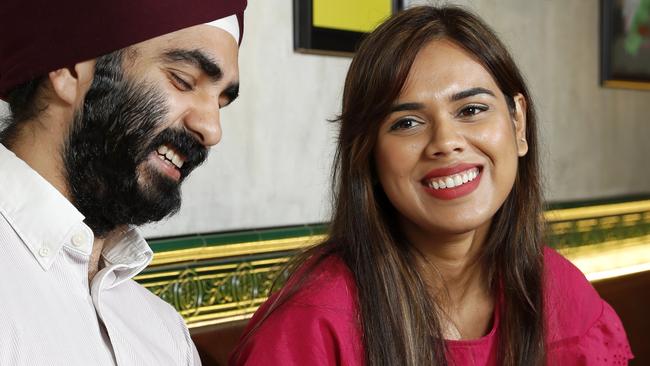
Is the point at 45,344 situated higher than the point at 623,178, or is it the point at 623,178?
the point at 45,344

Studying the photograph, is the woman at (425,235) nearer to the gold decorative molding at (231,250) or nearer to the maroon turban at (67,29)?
the gold decorative molding at (231,250)

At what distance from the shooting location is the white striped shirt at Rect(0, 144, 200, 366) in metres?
1.28

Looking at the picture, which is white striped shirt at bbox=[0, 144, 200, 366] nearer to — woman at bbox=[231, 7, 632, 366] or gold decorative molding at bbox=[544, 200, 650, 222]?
woman at bbox=[231, 7, 632, 366]

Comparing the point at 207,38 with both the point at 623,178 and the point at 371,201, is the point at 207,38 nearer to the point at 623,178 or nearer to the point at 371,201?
the point at 371,201

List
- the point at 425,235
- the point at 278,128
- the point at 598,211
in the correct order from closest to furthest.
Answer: the point at 425,235, the point at 278,128, the point at 598,211

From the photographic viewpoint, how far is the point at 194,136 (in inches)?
58.8

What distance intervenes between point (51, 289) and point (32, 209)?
13cm

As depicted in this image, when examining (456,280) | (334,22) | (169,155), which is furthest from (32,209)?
(334,22)

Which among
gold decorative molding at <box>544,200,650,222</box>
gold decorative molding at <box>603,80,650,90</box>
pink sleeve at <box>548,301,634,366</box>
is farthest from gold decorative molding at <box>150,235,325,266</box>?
gold decorative molding at <box>603,80,650,90</box>

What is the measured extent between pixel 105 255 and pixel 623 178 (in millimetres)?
3147

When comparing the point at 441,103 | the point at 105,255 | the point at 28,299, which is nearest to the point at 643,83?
the point at 441,103

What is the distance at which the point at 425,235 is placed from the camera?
2.05 meters

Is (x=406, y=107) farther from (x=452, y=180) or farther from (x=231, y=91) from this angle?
(x=231, y=91)

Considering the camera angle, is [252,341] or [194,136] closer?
[194,136]
